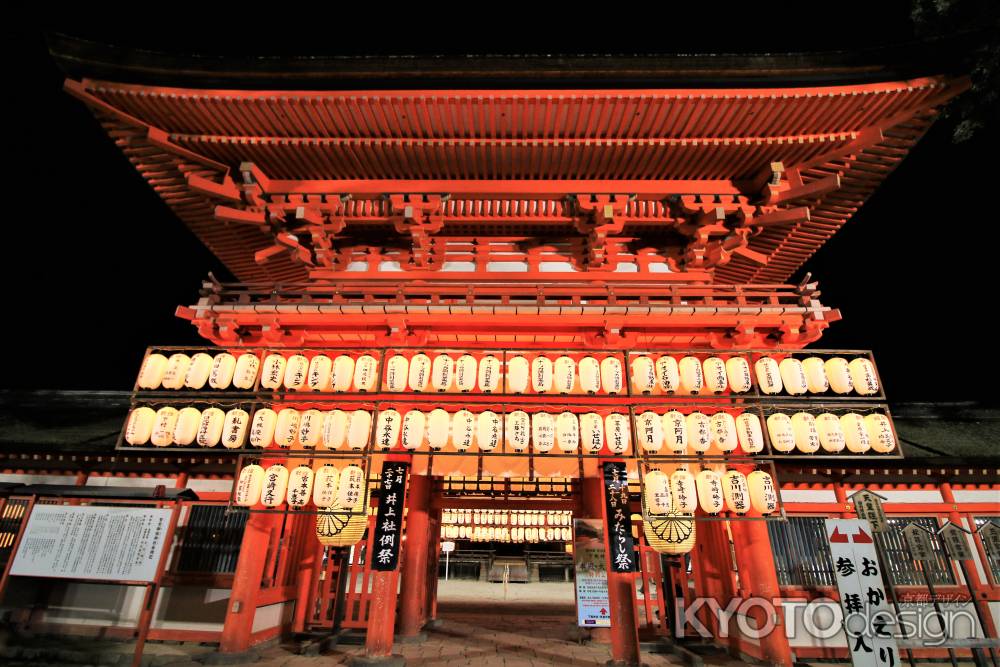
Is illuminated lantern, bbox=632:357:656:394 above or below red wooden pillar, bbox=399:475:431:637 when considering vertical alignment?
above

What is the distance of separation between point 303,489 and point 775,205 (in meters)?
10.0

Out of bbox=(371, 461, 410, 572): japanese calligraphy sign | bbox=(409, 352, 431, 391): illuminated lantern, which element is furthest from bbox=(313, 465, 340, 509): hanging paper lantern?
bbox=(409, 352, 431, 391): illuminated lantern

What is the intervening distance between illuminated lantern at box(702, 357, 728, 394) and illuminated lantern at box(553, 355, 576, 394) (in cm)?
251

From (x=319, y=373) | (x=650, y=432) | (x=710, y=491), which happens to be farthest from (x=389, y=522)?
(x=710, y=491)

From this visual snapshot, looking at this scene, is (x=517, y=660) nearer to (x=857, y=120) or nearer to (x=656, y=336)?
(x=656, y=336)

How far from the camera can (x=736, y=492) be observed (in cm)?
816

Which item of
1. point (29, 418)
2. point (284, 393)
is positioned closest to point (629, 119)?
point (284, 393)

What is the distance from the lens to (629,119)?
8.17m

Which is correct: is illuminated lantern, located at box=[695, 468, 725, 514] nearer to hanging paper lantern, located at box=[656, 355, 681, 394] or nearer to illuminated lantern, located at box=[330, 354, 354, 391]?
hanging paper lantern, located at box=[656, 355, 681, 394]

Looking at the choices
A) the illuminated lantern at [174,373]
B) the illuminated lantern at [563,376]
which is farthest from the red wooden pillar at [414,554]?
the illuminated lantern at [174,373]

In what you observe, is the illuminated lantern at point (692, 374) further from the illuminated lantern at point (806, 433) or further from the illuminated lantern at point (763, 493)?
the illuminated lantern at point (763, 493)

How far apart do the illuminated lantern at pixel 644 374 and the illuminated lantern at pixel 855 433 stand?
3.35 metres

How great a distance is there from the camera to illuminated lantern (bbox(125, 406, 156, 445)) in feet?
27.3

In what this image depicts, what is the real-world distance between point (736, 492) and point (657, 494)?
4.72 feet
